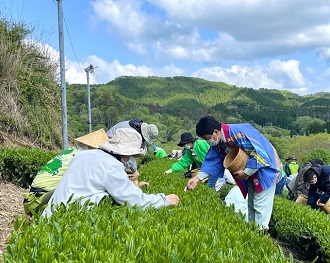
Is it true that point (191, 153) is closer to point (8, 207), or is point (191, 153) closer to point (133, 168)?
point (8, 207)

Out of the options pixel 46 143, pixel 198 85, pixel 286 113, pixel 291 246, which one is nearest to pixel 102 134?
pixel 291 246

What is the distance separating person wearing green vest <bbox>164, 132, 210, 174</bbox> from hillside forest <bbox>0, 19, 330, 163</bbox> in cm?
616

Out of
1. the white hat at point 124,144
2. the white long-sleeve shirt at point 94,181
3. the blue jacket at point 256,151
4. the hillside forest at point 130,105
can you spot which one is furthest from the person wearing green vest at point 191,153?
the hillside forest at point 130,105

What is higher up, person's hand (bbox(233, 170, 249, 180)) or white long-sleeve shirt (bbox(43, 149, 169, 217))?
white long-sleeve shirt (bbox(43, 149, 169, 217))

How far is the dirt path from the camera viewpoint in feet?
15.7

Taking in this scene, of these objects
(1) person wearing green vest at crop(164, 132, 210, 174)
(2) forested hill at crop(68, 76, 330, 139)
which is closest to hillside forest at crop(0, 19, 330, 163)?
(2) forested hill at crop(68, 76, 330, 139)

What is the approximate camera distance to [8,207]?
6.27 metres

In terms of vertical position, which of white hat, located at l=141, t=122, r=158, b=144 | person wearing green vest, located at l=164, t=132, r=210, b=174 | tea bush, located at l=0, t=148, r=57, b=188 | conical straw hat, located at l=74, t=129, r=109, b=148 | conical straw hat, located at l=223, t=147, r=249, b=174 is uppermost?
white hat, located at l=141, t=122, r=158, b=144

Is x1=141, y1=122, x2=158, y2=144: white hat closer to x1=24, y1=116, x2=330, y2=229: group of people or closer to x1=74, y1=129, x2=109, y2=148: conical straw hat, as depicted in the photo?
x1=24, y1=116, x2=330, y2=229: group of people

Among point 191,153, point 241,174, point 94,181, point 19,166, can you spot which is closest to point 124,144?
point 94,181

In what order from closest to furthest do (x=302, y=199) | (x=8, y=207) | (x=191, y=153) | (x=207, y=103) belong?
(x=8, y=207) < (x=191, y=153) < (x=302, y=199) < (x=207, y=103)

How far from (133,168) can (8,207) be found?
113 inches

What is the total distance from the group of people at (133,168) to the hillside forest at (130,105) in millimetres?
8031

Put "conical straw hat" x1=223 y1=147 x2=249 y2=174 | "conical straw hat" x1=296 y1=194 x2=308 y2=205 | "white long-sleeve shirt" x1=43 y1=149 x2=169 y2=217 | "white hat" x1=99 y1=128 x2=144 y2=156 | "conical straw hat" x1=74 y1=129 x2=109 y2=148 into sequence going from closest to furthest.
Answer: "white long-sleeve shirt" x1=43 y1=149 x2=169 y2=217 < "white hat" x1=99 y1=128 x2=144 y2=156 < "conical straw hat" x1=74 y1=129 x2=109 y2=148 < "conical straw hat" x1=223 y1=147 x2=249 y2=174 < "conical straw hat" x1=296 y1=194 x2=308 y2=205
